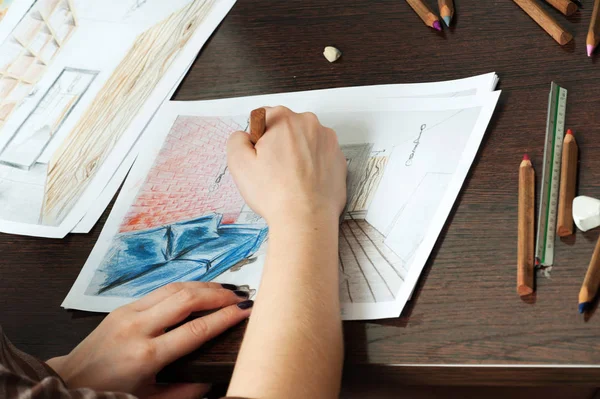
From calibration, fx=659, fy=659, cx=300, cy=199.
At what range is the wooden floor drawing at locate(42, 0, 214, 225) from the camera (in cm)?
78

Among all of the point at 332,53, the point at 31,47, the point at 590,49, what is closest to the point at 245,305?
the point at 332,53

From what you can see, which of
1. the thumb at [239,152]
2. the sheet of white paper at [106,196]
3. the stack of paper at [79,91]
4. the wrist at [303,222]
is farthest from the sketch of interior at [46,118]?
the wrist at [303,222]

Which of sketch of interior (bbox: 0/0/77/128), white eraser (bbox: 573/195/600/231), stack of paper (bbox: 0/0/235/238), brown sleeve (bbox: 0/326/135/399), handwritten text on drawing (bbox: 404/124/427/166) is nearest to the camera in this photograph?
brown sleeve (bbox: 0/326/135/399)

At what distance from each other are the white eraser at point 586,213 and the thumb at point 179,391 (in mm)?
380

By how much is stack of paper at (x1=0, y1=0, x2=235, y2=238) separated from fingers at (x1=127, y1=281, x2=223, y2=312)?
0.49 ft

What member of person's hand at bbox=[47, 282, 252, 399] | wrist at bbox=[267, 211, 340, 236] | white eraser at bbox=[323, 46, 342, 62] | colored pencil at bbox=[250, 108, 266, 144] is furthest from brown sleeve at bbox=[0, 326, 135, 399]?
white eraser at bbox=[323, 46, 342, 62]

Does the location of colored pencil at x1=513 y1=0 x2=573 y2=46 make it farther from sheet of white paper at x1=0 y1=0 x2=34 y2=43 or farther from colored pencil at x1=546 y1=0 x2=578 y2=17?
sheet of white paper at x1=0 y1=0 x2=34 y2=43

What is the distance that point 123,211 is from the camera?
73 cm

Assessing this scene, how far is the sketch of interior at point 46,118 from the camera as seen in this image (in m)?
0.83

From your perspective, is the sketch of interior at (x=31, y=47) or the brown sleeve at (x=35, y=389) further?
the sketch of interior at (x=31, y=47)

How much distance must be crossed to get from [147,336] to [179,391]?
7 centimetres

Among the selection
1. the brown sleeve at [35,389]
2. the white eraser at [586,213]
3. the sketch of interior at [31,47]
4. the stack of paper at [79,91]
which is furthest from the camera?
the sketch of interior at [31,47]

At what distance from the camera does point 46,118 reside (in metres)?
0.86

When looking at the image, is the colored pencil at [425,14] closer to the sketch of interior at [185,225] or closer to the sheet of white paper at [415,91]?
→ the sheet of white paper at [415,91]
